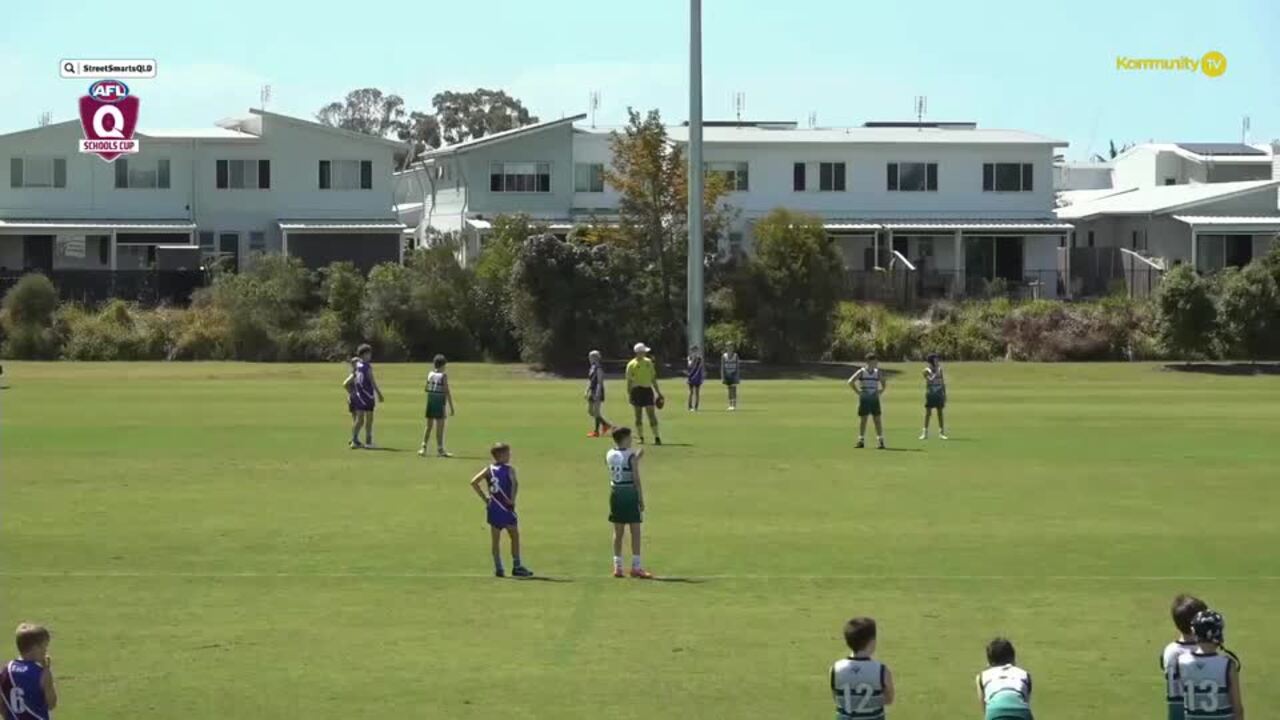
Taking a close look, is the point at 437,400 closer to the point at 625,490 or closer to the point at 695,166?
the point at 625,490

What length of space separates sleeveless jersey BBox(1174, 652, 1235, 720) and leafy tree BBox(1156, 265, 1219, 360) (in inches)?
2383

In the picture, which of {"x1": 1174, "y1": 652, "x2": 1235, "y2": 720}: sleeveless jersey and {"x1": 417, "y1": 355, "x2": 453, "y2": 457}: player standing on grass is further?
{"x1": 417, "y1": 355, "x2": 453, "y2": 457}: player standing on grass

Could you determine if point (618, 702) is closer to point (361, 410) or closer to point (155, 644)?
point (155, 644)

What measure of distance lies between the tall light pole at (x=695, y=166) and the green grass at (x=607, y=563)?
66.1 ft

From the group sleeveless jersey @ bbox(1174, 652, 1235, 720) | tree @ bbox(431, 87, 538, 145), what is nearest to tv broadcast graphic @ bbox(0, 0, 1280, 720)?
sleeveless jersey @ bbox(1174, 652, 1235, 720)

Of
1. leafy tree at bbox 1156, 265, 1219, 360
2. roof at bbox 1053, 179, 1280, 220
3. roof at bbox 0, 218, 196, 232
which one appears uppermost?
roof at bbox 1053, 179, 1280, 220

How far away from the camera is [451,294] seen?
73.9m

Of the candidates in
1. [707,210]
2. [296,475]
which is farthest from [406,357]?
[296,475]

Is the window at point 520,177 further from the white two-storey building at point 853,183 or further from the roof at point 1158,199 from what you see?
the roof at point 1158,199

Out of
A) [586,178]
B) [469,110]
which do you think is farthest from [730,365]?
[469,110]

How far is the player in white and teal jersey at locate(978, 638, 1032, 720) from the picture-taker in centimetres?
1091

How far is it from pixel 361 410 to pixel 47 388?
2362 cm

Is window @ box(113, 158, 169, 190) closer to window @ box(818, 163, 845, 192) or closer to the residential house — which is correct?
the residential house

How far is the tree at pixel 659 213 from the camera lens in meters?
72.9
